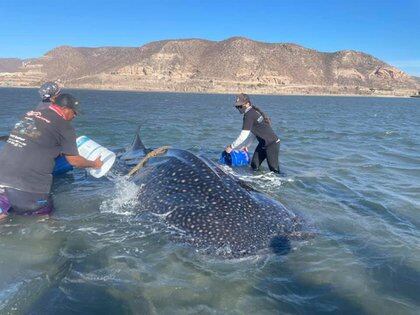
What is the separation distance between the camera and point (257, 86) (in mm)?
167625

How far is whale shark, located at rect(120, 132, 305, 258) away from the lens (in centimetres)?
610

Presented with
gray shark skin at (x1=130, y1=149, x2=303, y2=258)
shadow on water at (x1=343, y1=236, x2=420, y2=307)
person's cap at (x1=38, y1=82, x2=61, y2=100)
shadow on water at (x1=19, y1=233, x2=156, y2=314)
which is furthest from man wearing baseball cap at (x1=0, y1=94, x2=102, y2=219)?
shadow on water at (x1=343, y1=236, x2=420, y2=307)

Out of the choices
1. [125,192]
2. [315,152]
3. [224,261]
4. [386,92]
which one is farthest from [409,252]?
[386,92]

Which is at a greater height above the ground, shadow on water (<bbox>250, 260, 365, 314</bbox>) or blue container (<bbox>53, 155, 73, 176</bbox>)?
blue container (<bbox>53, 155, 73, 176</bbox>)

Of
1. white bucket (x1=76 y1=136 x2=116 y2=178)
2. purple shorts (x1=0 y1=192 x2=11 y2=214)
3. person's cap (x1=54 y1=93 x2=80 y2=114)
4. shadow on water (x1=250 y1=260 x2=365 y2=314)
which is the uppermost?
person's cap (x1=54 y1=93 x2=80 y2=114)

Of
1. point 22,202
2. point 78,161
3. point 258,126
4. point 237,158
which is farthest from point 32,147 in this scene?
point 237,158

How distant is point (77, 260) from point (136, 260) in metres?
0.81

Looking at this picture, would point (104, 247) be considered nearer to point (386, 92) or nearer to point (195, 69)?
point (195, 69)

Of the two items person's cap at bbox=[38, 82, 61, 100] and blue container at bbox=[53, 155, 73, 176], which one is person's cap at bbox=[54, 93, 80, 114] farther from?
blue container at bbox=[53, 155, 73, 176]

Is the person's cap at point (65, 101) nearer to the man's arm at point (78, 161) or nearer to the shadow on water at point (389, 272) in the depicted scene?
the man's arm at point (78, 161)

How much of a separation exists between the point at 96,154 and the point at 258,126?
15.0ft

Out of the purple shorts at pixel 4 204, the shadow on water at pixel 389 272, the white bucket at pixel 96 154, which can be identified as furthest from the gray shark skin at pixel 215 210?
the purple shorts at pixel 4 204

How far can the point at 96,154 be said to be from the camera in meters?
8.65

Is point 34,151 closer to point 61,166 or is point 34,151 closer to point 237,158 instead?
point 61,166
